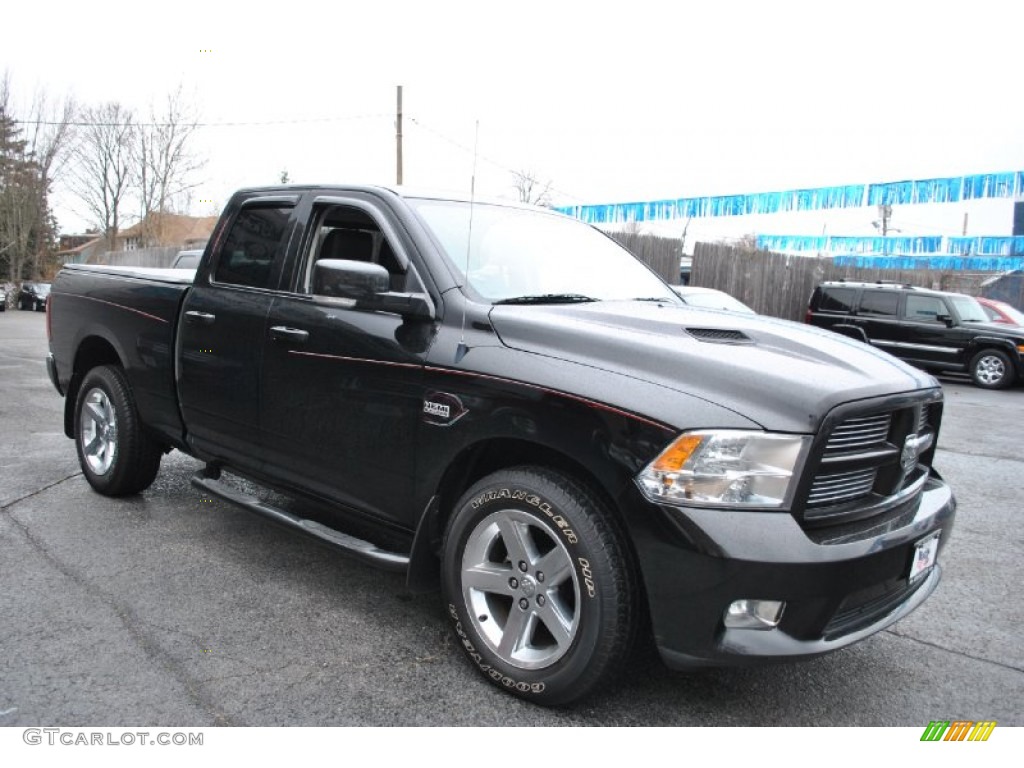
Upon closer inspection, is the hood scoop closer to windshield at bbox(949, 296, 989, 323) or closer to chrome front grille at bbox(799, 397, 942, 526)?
chrome front grille at bbox(799, 397, 942, 526)

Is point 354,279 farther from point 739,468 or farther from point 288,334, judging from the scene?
point 739,468

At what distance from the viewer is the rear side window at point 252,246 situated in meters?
3.85

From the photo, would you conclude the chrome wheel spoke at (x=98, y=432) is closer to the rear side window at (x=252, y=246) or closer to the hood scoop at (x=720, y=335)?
the rear side window at (x=252, y=246)

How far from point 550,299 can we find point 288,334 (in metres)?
1.20

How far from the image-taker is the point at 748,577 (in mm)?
2246

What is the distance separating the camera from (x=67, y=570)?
3744 millimetres

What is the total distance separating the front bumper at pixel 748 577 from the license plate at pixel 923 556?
22 cm

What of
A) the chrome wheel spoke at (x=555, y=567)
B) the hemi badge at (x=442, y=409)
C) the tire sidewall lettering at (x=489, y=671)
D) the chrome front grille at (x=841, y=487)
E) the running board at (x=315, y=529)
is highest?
the hemi badge at (x=442, y=409)

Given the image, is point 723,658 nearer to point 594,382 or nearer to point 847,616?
point 847,616

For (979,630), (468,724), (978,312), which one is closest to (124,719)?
(468,724)

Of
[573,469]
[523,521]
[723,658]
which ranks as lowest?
[723,658]

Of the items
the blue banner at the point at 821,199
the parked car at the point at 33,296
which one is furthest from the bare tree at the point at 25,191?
the blue banner at the point at 821,199

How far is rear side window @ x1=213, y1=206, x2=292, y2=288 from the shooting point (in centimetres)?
385
